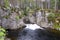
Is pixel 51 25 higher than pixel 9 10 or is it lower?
lower

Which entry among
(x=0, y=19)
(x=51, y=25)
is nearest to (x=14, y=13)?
(x=0, y=19)

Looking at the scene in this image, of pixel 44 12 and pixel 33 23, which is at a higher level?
pixel 44 12

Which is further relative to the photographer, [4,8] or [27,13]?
[27,13]

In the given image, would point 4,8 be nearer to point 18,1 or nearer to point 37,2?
point 18,1

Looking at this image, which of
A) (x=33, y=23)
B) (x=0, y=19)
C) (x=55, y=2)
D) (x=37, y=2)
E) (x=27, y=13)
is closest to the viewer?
(x=0, y=19)

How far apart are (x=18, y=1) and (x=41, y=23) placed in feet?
47.5

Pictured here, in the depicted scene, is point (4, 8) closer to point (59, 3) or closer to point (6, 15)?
point (6, 15)

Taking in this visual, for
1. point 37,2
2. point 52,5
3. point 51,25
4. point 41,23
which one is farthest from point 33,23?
point 37,2

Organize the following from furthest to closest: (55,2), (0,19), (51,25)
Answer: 1. (55,2)
2. (51,25)
3. (0,19)

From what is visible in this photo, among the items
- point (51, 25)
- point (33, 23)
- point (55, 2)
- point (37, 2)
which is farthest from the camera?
point (37, 2)

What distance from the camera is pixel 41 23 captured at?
2983cm

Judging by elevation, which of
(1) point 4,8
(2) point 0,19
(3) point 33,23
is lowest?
(3) point 33,23

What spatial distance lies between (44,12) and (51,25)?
17.9 feet

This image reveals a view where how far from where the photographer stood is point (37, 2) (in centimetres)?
4394
